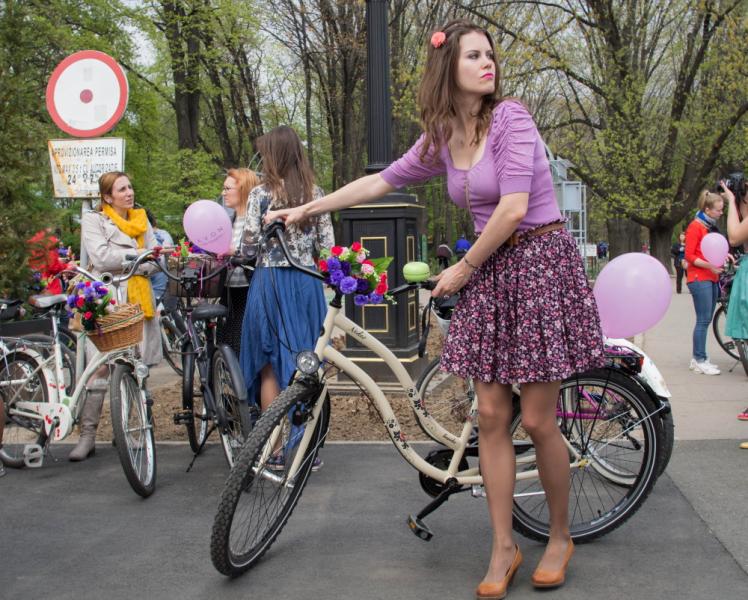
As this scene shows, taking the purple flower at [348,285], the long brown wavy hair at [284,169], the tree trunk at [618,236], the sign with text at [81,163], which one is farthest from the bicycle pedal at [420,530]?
the tree trunk at [618,236]

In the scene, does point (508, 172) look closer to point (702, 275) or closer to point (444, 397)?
point (444, 397)

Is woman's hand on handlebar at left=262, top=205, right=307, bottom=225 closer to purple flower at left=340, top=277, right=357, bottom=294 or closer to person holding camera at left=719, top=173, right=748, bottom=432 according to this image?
purple flower at left=340, top=277, right=357, bottom=294

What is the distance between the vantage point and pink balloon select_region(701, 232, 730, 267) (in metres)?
8.09

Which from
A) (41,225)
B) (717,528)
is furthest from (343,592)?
(41,225)

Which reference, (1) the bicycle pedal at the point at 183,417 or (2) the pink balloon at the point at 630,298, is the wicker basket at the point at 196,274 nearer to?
(1) the bicycle pedal at the point at 183,417

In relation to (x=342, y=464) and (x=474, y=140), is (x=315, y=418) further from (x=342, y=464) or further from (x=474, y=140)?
(x=342, y=464)

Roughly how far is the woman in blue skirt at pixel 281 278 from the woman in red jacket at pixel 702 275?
4.87 m

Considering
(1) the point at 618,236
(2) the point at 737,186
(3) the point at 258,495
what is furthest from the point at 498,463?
(1) the point at 618,236

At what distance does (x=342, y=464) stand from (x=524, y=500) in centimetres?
167

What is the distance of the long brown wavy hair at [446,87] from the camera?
10.5 feet

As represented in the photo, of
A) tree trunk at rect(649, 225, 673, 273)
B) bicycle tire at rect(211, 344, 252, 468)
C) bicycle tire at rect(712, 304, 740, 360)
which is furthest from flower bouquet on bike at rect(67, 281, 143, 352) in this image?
tree trunk at rect(649, 225, 673, 273)

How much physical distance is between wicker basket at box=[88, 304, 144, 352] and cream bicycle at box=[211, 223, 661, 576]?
164 cm

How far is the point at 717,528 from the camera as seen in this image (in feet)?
13.0

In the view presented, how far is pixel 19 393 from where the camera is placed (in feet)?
17.9
